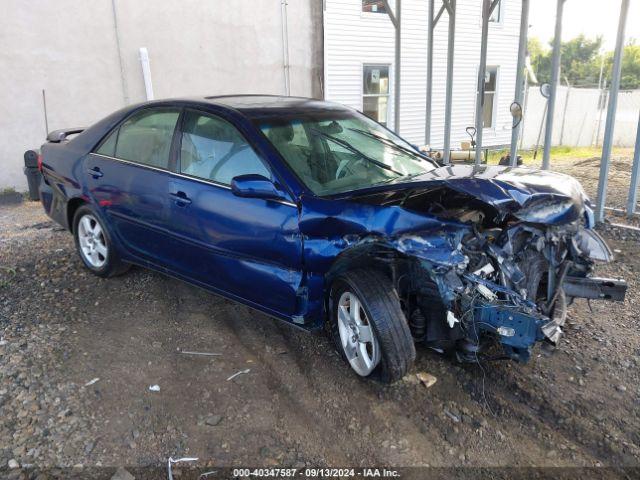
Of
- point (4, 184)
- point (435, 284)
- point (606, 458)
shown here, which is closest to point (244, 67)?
point (4, 184)

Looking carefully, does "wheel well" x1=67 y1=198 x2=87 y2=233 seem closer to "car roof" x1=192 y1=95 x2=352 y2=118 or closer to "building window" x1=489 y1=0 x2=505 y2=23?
"car roof" x1=192 y1=95 x2=352 y2=118

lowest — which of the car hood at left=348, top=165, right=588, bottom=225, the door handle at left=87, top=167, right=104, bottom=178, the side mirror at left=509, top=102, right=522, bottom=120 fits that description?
the door handle at left=87, top=167, right=104, bottom=178

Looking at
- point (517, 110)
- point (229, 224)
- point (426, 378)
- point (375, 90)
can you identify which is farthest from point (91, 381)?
point (375, 90)

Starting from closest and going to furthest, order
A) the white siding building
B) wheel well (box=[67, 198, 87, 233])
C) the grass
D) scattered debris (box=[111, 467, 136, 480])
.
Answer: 1. scattered debris (box=[111, 467, 136, 480])
2. wheel well (box=[67, 198, 87, 233])
3. the white siding building
4. the grass

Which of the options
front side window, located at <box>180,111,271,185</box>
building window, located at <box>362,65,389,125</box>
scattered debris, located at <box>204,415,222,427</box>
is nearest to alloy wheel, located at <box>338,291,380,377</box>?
scattered debris, located at <box>204,415,222,427</box>

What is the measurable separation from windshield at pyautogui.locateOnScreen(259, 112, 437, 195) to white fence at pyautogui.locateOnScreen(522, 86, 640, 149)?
49.5 feet

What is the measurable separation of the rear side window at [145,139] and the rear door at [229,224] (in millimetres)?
190

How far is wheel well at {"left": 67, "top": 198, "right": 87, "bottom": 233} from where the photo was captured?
4.75 meters

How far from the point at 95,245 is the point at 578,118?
18380mm

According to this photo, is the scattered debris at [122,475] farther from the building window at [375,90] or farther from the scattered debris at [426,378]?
the building window at [375,90]

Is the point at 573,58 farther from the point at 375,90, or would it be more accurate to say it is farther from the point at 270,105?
the point at 270,105

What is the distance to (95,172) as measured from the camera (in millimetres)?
4430

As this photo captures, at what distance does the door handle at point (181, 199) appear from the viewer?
3.63 m

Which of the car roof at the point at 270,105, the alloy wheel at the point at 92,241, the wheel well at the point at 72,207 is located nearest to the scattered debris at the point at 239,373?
the car roof at the point at 270,105
